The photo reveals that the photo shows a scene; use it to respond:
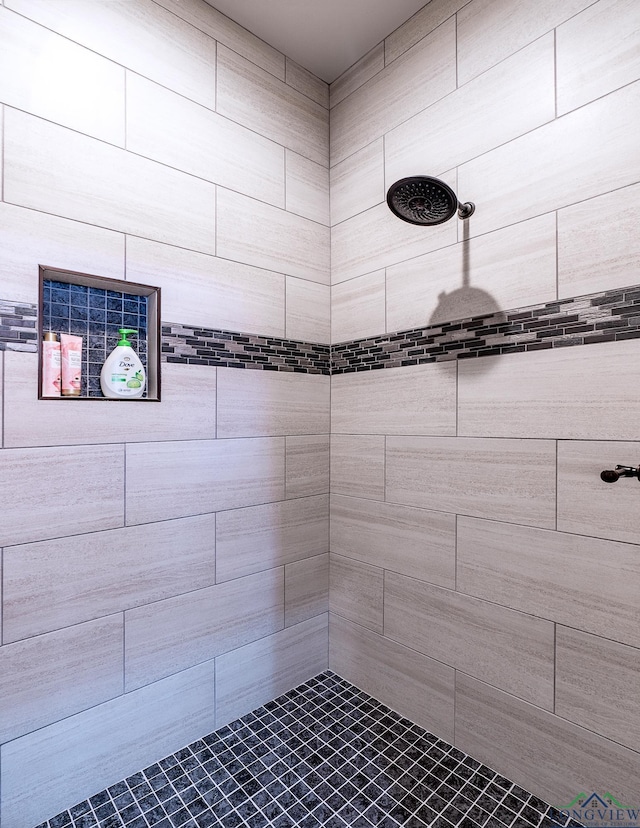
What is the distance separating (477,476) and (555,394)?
1.09 feet

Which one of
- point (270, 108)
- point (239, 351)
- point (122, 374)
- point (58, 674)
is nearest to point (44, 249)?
point (122, 374)

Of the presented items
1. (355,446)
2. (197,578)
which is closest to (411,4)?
(355,446)

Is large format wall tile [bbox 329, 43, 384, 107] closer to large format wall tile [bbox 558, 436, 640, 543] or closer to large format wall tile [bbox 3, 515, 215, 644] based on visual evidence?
large format wall tile [bbox 558, 436, 640, 543]

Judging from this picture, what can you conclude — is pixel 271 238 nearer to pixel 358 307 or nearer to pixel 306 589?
pixel 358 307

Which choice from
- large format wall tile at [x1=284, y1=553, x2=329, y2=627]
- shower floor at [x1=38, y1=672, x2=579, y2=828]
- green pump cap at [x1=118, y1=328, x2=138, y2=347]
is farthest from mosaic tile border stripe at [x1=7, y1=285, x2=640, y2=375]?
shower floor at [x1=38, y1=672, x2=579, y2=828]

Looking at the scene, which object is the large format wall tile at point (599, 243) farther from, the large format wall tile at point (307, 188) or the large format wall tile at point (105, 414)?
the large format wall tile at point (105, 414)

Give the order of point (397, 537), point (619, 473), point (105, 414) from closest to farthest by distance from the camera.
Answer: point (619, 473)
point (105, 414)
point (397, 537)

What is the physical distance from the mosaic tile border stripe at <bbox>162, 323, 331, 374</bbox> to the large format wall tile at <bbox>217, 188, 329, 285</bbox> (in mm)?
269

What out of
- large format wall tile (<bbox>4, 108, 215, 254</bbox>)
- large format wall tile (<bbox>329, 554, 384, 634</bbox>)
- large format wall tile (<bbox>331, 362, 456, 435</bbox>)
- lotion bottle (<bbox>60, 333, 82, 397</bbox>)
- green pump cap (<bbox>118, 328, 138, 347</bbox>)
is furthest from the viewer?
large format wall tile (<bbox>329, 554, 384, 634</bbox>)

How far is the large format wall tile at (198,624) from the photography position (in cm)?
140

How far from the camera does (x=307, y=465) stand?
185 cm

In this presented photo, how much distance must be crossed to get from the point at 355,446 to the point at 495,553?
2.11 ft

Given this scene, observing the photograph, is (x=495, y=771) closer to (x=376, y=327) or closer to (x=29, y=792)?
(x=29, y=792)

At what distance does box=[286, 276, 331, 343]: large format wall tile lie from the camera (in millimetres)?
1809
